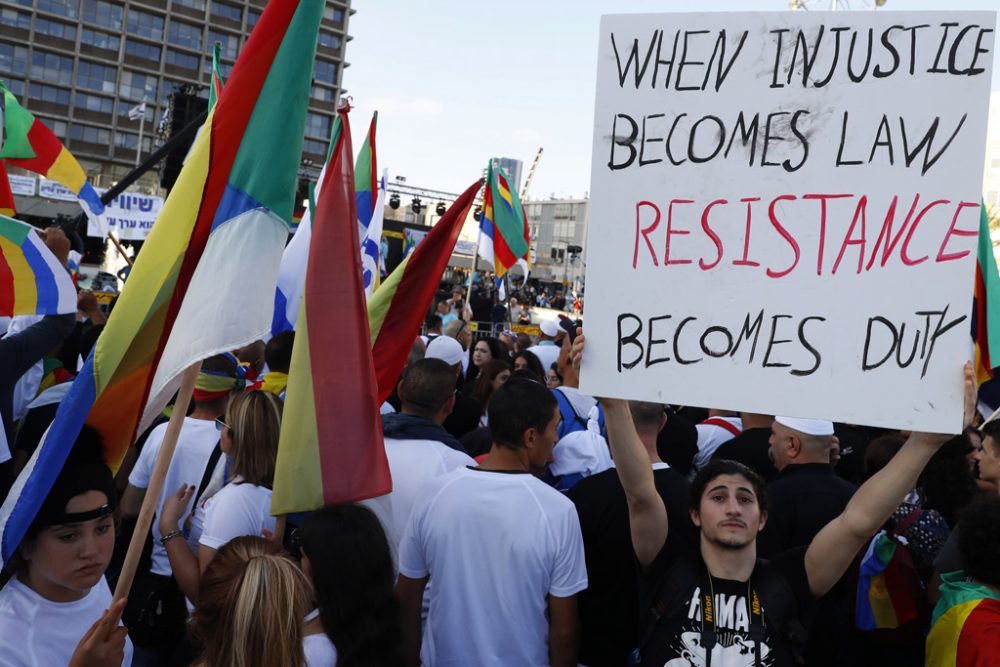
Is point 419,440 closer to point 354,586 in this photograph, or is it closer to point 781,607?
point 354,586

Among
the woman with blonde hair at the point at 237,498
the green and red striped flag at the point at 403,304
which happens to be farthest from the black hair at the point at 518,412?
the green and red striped flag at the point at 403,304

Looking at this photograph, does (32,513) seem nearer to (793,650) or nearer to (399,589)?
(399,589)

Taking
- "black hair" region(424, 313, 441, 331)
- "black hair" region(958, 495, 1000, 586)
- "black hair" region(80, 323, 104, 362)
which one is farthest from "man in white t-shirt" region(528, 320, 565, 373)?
"black hair" region(958, 495, 1000, 586)

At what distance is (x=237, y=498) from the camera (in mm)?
3146

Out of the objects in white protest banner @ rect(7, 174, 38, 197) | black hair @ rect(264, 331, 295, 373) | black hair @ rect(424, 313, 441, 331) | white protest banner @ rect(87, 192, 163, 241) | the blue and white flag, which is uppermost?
white protest banner @ rect(7, 174, 38, 197)

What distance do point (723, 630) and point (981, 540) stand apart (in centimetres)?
87

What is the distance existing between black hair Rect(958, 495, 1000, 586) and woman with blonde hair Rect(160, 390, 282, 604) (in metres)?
2.35

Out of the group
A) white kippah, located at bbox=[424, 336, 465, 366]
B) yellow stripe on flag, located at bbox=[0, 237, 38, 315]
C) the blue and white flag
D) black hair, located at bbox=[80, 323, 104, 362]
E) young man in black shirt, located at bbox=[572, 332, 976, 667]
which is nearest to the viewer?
young man in black shirt, located at bbox=[572, 332, 976, 667]

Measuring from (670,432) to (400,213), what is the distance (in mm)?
92114

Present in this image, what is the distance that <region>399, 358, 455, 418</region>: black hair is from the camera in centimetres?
373

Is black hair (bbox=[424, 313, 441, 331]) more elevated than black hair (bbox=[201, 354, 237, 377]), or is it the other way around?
→ black hair (bbox=[424, 313, 441, 331])

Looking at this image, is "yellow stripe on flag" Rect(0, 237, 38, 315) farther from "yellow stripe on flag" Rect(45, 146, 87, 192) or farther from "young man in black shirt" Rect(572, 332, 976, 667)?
"yellow stripe on flag" Rect(45, 146, 87, 192)

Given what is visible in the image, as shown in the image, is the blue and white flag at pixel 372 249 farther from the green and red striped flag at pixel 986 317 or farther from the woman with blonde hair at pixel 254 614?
the woman with blonde hair at pixel 254 614

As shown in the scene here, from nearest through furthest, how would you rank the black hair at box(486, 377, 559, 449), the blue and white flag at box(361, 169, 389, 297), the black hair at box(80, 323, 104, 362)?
the black hair at box(486, 377, 559, 449) → the black hair at box(80, 323, 104, 362) → the blue and white flag at box(361, 169, 389, 297)
